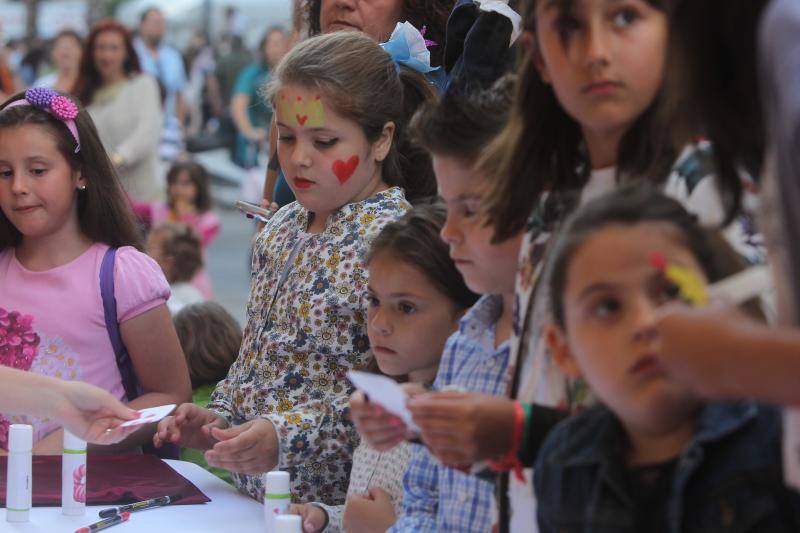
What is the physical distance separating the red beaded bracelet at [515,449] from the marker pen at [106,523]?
116 centimetres

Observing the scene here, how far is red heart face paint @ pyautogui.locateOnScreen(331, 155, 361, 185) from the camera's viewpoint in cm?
296

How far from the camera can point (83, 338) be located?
3385mm

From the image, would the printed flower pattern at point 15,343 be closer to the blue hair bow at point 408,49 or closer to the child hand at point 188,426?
the child hand at point 188,426

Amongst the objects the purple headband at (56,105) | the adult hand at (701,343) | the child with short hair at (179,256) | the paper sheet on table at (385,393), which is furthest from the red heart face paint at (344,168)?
the child with short hair at (179,256)

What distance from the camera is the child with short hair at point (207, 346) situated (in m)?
3.87

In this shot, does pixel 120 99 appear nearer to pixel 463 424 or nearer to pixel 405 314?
pixel 405 314

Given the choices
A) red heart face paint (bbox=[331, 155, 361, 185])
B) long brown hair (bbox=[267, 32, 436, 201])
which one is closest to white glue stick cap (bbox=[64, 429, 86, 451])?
red heart face paint (bbox=[331, 155, 361, 185])

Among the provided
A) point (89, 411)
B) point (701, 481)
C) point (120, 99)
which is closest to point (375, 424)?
point (701, 481)

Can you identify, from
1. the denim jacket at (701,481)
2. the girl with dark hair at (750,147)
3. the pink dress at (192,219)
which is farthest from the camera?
the pink dress at (192,219)

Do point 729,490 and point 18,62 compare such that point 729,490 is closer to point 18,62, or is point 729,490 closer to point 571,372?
point 571,372

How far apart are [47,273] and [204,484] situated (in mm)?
743

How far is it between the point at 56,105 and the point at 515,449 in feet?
6.89

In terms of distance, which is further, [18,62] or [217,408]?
[18,62]

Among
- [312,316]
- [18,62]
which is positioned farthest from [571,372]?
[18,62]
